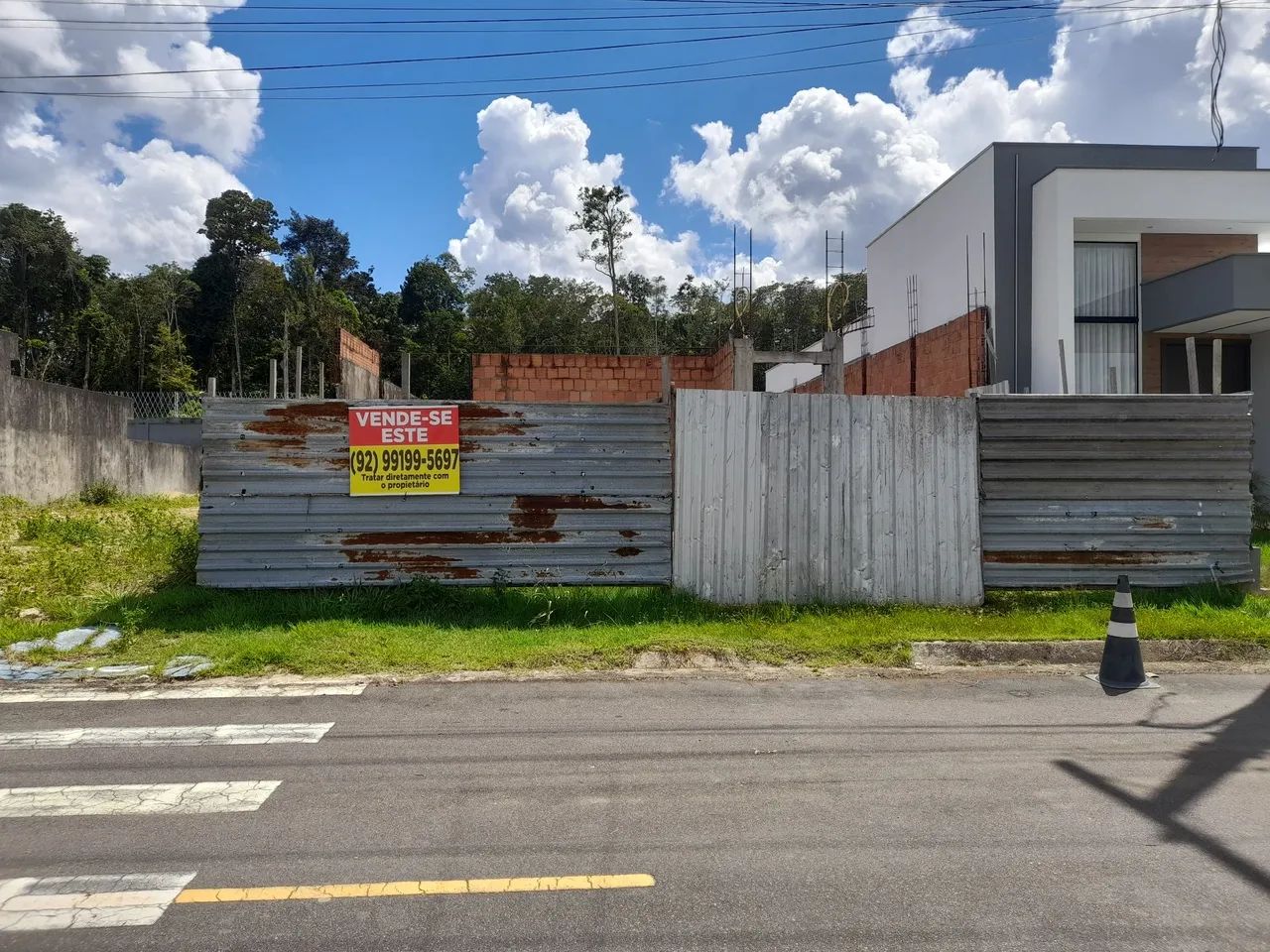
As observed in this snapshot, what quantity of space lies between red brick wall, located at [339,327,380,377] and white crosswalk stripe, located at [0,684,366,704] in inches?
290

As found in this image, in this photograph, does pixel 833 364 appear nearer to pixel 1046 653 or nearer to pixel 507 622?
pixel 1046 653

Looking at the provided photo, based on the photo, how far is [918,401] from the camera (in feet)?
28.1

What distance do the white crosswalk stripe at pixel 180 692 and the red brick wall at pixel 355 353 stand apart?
737 cm

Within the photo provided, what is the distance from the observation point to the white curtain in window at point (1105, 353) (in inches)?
656

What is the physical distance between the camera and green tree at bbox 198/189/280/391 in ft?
189

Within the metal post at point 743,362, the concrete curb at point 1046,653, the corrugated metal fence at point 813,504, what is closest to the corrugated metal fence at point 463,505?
the corrugated metal fence at point 813,504

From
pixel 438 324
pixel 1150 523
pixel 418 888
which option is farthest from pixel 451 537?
pixel 438 324

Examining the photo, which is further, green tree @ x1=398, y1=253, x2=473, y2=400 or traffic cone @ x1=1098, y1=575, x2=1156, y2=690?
green tree @ x1=398, y1=253, x2=473, y2=400

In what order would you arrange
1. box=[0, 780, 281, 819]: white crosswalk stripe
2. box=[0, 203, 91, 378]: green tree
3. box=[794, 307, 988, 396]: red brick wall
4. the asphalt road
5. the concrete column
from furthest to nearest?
box=[0, 203, 91, 378]: green tree
the concrete column
box=[794, 307, 988, 396]: red brick wall
box=[0, 780, 281, 819]: white crosswalk stripe
the asphalt road

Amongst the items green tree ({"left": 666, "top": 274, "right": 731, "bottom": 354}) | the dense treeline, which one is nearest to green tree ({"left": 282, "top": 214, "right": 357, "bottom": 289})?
the dense treeline

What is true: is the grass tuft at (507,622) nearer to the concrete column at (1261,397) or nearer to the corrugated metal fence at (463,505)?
the corrugated metal fence at (463,505)

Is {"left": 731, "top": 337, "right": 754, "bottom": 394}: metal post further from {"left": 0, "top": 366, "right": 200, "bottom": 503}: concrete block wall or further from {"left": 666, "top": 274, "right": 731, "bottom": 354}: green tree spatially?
{"left": 666, "top": 274, "right": 731, "bottom": 354}: green tree

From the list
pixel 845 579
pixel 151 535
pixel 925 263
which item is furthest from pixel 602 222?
pixel 845 579

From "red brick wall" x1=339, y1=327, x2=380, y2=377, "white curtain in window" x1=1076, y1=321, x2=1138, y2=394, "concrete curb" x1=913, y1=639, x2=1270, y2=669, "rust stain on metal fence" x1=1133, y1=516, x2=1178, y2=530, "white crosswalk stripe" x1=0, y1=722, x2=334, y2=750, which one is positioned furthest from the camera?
"white curtain in window" x1=1076, y1=321, x2=1138, y2=394
